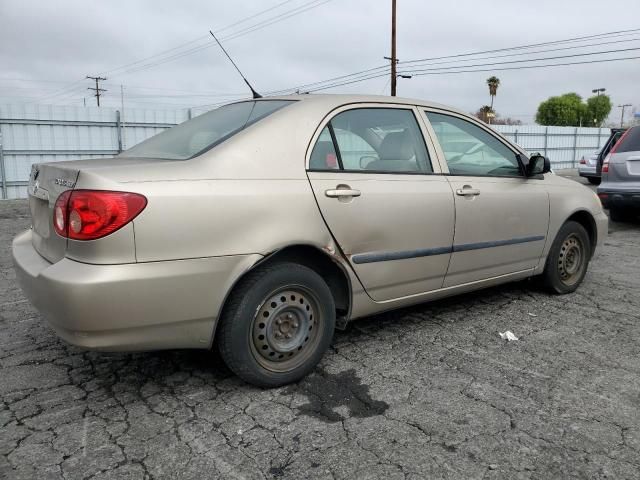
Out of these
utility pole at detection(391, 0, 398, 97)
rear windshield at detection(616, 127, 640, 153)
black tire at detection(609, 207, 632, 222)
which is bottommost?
black tire at detection(609, 207, 632, 222)

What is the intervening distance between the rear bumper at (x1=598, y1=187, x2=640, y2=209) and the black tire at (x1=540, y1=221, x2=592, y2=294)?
387cm

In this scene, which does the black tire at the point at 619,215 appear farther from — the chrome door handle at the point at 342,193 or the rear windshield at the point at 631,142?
the chrome door handle at the point at 342,193

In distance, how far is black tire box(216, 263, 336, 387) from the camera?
2.63 m

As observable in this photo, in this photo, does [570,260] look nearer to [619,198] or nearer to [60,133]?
[619,198]

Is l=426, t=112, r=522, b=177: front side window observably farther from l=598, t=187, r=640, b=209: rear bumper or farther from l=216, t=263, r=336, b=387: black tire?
l=598, t=187, r=640, b=209: rear bumper

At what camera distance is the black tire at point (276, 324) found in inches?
104

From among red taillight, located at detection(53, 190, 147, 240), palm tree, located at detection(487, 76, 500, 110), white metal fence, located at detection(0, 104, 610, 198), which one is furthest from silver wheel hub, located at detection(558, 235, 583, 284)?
palm tree, located at detection(487, 76, 500, 110)

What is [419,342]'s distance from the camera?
11.5 ft

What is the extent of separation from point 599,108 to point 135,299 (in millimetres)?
71631

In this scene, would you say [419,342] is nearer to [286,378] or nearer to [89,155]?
[286,378]

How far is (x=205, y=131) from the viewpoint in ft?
10.2

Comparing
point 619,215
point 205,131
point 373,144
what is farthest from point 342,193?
point 619,215

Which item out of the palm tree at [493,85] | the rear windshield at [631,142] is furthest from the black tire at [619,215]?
the palm tree at [493,85]

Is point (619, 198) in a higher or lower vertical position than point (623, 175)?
lower
